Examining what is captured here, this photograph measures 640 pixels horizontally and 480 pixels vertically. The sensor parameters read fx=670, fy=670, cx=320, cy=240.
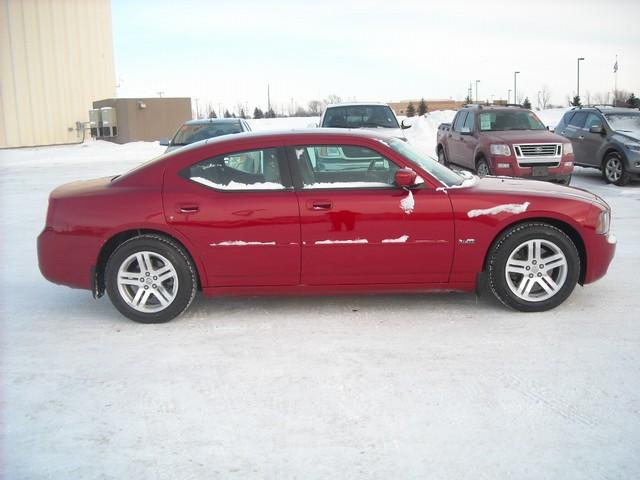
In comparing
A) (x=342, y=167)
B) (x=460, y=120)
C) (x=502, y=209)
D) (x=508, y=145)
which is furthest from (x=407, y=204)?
(x=460, y=120)

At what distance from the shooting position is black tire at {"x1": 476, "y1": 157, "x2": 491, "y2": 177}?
12932 millimetres

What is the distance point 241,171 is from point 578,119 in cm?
1184

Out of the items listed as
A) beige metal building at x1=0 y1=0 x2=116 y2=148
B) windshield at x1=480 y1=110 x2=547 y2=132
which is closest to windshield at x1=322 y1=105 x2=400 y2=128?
windshield at x1=480 y1=110 x2=547 y2=132

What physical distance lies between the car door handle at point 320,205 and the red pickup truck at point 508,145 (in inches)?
313

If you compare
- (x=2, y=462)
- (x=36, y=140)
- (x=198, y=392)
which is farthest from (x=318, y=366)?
(x=36, y=140)

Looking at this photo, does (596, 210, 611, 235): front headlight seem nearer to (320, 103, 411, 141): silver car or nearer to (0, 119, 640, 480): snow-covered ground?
(0, 119, 640, 480): snow-covered ground

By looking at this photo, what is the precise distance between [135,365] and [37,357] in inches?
29.2

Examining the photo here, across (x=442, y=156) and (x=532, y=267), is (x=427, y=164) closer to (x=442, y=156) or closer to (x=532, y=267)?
(x=532, y=267)

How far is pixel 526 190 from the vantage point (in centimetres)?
539

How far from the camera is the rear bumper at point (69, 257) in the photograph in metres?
5.25

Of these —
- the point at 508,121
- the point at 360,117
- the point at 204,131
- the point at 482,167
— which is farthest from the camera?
the point at 204,131

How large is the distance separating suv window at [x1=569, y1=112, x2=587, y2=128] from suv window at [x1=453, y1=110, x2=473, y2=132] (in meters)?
2.50

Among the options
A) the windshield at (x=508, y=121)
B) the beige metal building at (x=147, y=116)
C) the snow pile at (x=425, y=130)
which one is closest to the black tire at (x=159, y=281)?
the windshield at (x=508, y=121)

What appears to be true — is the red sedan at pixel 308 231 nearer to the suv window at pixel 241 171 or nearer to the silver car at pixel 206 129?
the suv window at pixel 241 171
